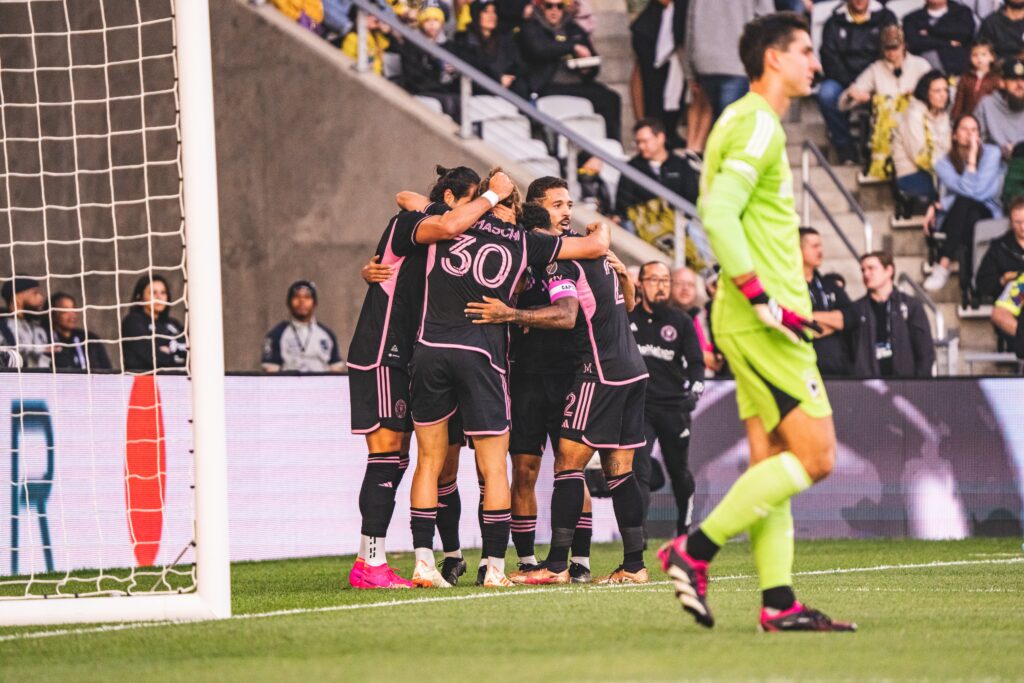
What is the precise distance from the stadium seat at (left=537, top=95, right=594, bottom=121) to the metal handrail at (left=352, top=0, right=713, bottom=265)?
1270mm

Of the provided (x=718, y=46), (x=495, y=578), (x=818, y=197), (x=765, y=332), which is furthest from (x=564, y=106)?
(x=765, y=332)

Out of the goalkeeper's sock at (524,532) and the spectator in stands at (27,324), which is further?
the spectator in stands at (27,324)

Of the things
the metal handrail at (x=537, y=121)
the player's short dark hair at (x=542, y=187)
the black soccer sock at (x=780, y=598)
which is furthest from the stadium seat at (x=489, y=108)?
the black soccer sock at (x=780, y=598)

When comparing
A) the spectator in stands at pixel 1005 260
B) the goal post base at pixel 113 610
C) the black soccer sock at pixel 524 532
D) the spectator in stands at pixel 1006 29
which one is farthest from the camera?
the spectator in stands at pixel 1006 29

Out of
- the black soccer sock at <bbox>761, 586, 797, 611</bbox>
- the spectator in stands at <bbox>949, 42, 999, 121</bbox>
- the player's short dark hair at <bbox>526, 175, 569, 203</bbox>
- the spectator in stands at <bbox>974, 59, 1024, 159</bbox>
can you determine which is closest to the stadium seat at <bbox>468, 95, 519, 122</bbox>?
the spectator in stands at <bbox>949, 42, 999, 121</bbox>

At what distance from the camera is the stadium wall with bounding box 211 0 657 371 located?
17.0 metres

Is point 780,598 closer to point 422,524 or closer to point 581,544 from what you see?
point 422,524

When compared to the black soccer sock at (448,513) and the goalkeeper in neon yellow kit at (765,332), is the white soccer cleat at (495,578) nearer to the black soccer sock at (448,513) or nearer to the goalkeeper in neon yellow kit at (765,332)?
the black soccer sock at (448,513)

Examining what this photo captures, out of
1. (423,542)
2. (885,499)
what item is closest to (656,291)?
(885,499)

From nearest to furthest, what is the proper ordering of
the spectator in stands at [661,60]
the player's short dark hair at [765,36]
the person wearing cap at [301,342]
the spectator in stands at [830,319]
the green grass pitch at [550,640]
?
the green grass pitch at [550,640] < the player's short dark hair at [765,36] < the spectator in stands at [830,319] < the person wearing cap at [301,342] < the spectator in stands at [661,60]

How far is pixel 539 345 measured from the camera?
1036 centimetres

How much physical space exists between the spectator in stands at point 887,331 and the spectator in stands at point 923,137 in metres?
3.03

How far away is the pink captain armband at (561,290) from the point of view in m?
9.88

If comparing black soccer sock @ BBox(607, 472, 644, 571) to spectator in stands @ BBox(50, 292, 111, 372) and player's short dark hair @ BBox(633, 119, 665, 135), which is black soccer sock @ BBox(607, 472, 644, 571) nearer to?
spectator in stands @ BBox(50, 292, 111, 372)
